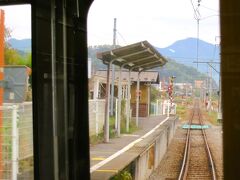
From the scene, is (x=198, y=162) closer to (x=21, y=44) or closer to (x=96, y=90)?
(x=96, y=90)

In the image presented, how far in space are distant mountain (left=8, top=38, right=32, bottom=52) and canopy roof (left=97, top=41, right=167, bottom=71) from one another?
1.31 ft

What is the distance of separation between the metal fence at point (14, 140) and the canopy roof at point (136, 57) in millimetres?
557

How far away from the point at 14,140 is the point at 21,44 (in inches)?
24.2

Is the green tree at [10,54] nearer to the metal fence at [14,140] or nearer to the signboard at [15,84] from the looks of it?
the signboard at [15,84]

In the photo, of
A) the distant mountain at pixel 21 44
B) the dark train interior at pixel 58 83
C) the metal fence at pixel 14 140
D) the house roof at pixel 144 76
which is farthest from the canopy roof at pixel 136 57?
the metal fence at pixel 14 140

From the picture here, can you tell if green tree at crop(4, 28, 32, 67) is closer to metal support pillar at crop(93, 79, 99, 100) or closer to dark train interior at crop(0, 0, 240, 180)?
dark train interior at crop(0, 0, 240, 180)

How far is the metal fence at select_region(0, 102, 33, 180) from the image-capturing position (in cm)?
208

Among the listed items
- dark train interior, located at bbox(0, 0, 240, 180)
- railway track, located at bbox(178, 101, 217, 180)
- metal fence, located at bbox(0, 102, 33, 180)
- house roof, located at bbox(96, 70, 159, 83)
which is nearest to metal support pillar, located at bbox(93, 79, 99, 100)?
house roof, located at bbox(96, 70, 159, 83)

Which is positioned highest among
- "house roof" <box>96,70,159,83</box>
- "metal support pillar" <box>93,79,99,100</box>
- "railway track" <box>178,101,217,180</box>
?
"house roof" <box>96,70,159,83</box>

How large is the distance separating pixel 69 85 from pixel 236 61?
0.93 m

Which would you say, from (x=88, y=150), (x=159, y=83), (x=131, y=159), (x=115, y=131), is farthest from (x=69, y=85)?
(x=131, y=159)

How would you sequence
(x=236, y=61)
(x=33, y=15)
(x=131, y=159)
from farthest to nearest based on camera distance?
(x=131, y=159), (x=33, y=15), (x=236, y=61)

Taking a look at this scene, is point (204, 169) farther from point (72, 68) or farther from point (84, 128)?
point (72, 68)

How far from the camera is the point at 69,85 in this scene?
190 centimetres
